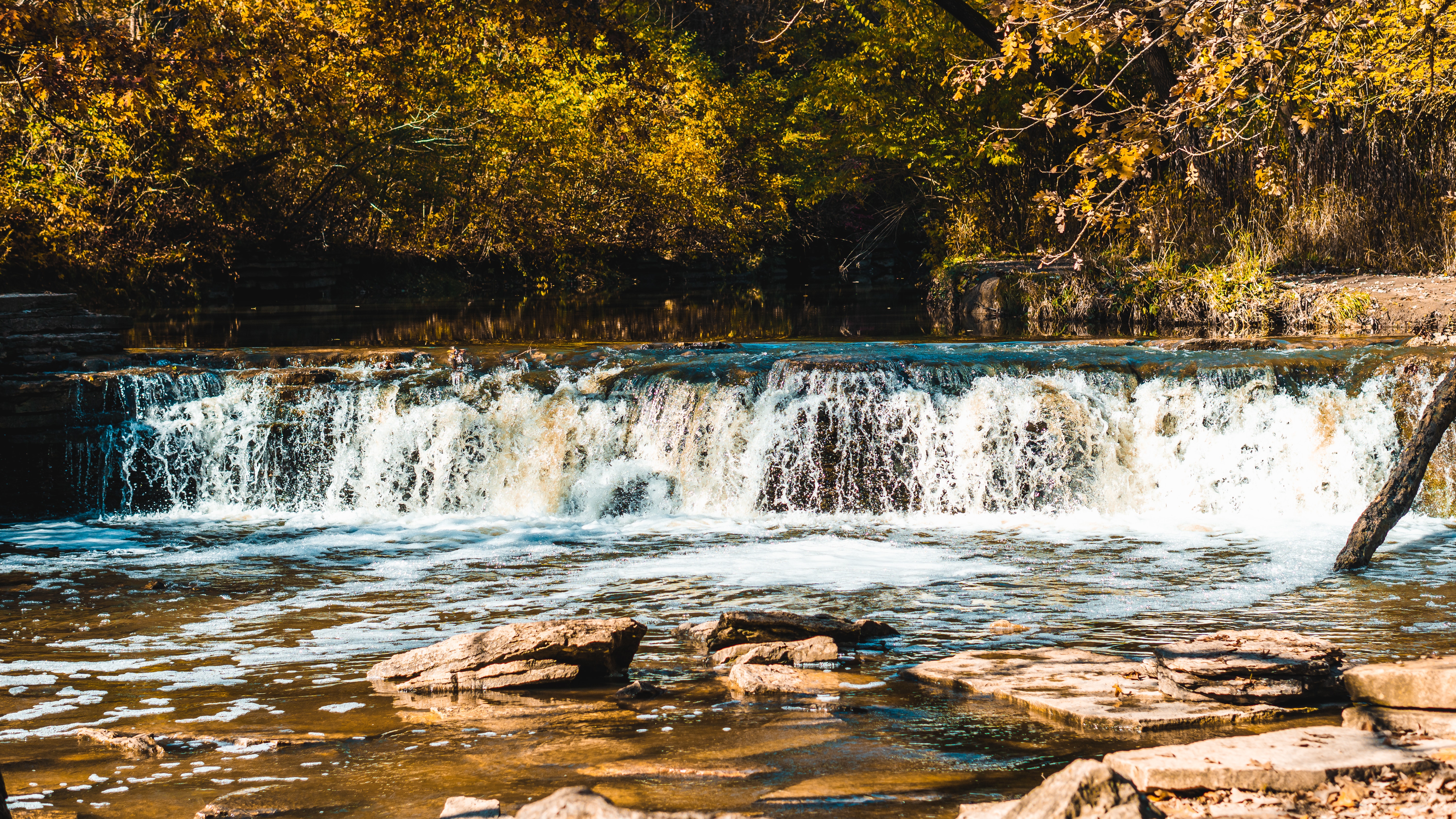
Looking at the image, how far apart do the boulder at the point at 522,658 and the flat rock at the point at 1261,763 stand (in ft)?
7.88

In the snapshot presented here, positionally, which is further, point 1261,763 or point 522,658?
point 522,658

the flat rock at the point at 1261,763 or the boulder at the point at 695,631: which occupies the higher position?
the flat rock at the point at 1261,763

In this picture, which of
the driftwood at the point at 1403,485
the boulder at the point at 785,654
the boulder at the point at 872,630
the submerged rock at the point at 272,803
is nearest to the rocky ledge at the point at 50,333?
the boulder at the point at 785,654

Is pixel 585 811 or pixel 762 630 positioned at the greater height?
pixel 585 811

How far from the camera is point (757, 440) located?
11758 millimetres

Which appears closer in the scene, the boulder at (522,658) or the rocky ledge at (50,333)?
the boulder at (522,658)

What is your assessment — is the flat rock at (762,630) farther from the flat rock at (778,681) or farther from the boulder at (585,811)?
the boulder at (585,811)

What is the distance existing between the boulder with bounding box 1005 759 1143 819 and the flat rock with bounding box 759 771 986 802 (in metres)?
0.74

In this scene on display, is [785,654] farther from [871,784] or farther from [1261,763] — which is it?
[1261,763]

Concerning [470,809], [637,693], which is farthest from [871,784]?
[637,693]

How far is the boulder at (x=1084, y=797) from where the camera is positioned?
3.08m

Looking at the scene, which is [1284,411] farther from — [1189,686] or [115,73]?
[115,73]

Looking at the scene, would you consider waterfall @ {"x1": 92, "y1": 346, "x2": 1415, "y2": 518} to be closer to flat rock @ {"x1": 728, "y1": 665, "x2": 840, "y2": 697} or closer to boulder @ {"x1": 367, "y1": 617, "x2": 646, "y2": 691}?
boulder @ {"x1": 367, "y1": 617, "x2": 646, "y2": 691}

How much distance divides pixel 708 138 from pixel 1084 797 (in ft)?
110
